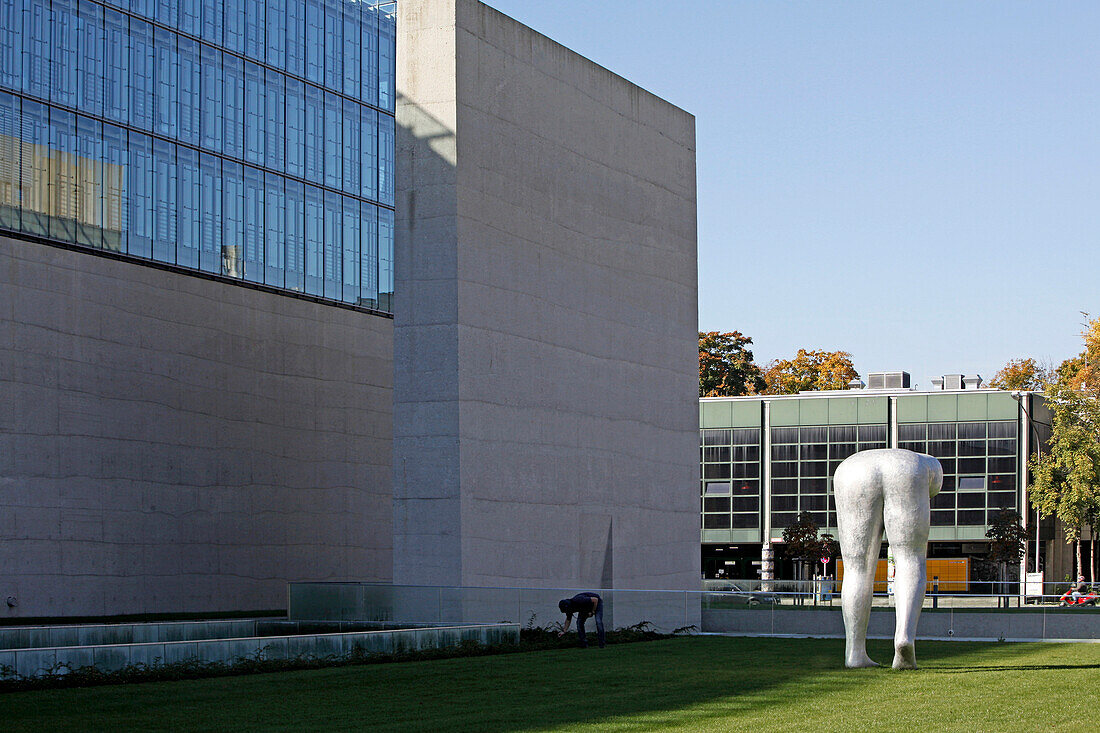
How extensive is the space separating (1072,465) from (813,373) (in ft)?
126

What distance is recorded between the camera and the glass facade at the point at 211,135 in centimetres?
3538

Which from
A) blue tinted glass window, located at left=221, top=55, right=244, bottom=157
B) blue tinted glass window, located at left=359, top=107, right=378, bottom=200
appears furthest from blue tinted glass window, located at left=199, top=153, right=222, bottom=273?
blue tinted glass window, located at left=359, top=107, right=378, bottom=200

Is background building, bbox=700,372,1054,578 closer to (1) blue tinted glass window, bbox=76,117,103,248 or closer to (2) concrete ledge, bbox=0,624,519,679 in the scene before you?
(1) blue tinted glass window, bbox=76,117,103,248

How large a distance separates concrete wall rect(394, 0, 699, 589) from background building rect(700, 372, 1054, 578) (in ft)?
121

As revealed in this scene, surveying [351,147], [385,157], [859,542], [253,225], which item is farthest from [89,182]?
[859,542]

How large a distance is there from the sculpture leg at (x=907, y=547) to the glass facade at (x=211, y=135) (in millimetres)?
24547

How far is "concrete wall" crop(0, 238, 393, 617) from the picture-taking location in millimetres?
34406

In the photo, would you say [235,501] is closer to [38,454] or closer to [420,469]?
[38,454]

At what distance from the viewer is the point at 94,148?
36719mm

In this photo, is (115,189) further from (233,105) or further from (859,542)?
(859,542)

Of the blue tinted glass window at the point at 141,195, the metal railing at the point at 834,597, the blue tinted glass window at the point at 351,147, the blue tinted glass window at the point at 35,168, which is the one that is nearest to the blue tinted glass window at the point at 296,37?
the blue tinted glass window at the point at 351,147

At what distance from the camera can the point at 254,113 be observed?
Answer: 138ft

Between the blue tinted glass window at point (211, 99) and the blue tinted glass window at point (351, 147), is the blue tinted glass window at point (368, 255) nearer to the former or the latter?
the blue tinted glass window at point (351, 147)

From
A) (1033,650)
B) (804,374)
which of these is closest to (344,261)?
(1033,650)
